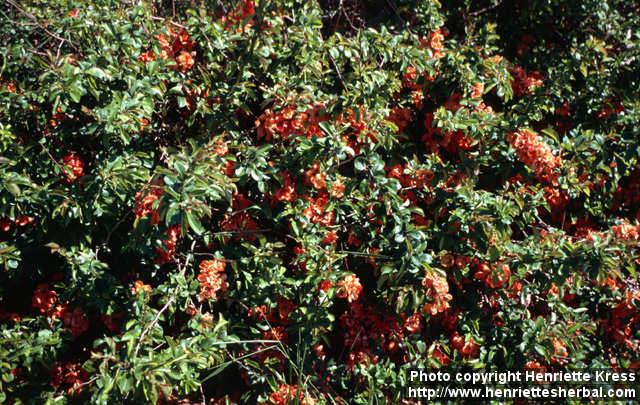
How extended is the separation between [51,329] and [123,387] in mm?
776

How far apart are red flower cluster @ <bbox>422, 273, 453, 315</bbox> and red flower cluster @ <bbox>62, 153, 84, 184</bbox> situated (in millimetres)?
1580

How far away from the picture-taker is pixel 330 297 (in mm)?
2494

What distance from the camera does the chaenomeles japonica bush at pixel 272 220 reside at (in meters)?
2.43

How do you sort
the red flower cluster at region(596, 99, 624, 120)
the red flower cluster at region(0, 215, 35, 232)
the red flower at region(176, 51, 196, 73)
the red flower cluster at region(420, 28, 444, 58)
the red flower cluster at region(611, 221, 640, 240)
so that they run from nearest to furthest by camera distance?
the red flower cluster at region(0, 215, 35, 232) < the red flower at region(176, 51, 196, 73) < the red flower cluster at region(611, 221, 640, 240) < the red flower cluster at region(420, 28, 444, 58) < the red flower cluster at region(596, 99, 624, 120)

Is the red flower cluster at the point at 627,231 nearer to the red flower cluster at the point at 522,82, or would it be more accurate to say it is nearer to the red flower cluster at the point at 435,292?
the red flower cluster at the point at 522,82

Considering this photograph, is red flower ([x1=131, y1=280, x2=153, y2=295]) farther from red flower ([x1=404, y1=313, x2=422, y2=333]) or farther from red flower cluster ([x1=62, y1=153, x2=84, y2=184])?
red flower ([x1=404, y1=313, x2=422, y2=333])

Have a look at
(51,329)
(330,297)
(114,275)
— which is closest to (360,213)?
(330,297)

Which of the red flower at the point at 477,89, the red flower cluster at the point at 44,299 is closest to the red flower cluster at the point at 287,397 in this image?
the red flower cluster at the point at 44,299

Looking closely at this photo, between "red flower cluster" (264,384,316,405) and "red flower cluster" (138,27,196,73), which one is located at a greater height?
"red flower cluster" (138,27,196,73)

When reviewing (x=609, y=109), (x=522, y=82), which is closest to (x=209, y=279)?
(x=522, y=82)

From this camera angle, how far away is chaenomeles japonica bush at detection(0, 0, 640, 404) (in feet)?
7.97

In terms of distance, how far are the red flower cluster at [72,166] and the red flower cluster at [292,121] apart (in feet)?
2.67

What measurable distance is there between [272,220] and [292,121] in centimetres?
47

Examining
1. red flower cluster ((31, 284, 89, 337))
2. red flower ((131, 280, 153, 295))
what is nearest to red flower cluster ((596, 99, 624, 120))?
red flower ((131, 280, 153, 295))
